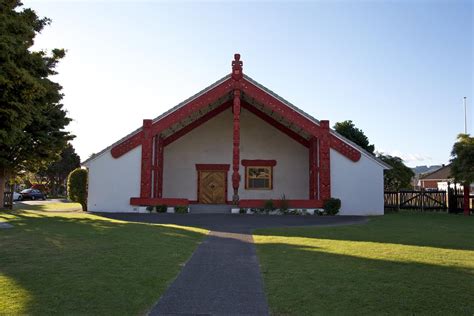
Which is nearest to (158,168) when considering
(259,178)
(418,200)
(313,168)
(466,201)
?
(259,178)

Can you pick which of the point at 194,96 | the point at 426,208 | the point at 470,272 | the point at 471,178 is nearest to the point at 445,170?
the point at 426,208

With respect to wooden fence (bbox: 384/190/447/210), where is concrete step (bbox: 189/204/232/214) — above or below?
below

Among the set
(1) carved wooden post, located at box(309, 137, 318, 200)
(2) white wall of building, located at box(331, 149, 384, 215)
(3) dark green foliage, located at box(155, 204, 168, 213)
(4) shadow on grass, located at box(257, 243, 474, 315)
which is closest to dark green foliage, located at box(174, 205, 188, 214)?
(3) dark green foliage, located at box(155, 204, 168, 213)

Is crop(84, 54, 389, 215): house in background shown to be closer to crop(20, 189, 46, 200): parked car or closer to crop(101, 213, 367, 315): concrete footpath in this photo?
crop(101, 213, 367, 315): concrete footpath

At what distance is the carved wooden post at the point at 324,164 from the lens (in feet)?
74.2

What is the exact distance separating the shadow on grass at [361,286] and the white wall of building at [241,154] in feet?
61.8

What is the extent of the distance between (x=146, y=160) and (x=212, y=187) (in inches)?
241

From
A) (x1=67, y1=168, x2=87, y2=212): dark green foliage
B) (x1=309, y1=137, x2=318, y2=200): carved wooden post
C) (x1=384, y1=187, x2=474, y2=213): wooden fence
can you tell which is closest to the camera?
(x1=384, y1=187, x2=474, y2=213): wooden fence

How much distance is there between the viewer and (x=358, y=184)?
23016 mm

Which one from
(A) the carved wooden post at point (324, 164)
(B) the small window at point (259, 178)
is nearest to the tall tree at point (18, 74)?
(A) the carved wooden post at point (324, 164)

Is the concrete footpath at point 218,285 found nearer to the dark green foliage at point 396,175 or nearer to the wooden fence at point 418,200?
the wooden fence at point 418,200

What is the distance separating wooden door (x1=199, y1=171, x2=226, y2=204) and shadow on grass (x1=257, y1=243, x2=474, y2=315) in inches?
740

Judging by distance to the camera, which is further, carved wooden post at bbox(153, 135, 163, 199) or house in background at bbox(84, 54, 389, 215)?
carved wooden post at bbox(153, 135, 163, 199)

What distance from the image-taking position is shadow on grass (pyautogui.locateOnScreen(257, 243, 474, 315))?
5332mm
